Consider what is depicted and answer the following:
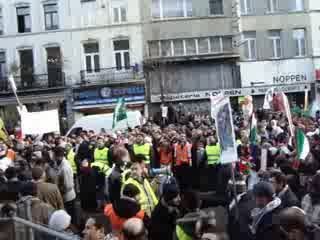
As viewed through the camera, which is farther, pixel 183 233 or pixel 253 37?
pixel 253 37

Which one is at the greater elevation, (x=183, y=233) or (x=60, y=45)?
(x=60, y=45)

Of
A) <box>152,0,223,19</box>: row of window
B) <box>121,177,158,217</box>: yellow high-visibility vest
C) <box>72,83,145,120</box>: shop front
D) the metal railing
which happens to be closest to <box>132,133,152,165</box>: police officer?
<box>121,177,158,217</box>: yellow high-visibility vest

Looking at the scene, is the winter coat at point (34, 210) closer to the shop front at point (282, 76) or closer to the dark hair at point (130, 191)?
the dark hair at point (130, 191)

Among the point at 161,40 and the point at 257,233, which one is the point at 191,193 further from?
the point at 161,40

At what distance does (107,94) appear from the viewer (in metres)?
43.4

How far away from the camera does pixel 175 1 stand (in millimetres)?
44219

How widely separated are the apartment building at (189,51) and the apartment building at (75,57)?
32.0 inches

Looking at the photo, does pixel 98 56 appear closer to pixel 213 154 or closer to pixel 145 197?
pixel 213 154

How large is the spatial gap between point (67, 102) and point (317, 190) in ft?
120

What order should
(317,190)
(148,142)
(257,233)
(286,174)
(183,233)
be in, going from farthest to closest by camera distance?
(148,142)
(286,174)
(317,190)
(257,233)
(183,233)

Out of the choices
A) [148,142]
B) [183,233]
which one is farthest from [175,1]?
[183,233]

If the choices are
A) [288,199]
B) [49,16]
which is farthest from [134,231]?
[49,16]

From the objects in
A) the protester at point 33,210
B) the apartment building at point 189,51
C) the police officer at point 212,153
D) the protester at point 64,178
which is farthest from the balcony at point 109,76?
the protester at point 33,210

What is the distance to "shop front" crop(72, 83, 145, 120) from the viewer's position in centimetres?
4328
